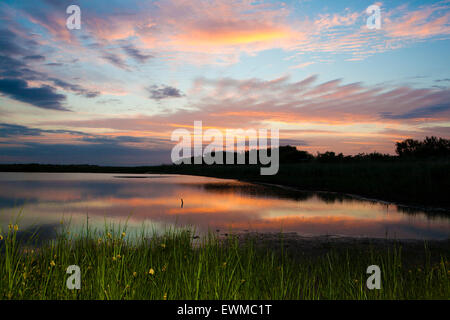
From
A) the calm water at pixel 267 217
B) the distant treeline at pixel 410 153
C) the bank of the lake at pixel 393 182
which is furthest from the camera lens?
the distant treeline at pixel 410 153

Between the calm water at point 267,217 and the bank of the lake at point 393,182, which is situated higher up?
the bank of the lake at point 393,182

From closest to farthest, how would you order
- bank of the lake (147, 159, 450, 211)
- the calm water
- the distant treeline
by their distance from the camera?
1. the calm water
2. bank of the lake (147, 159, 450, 211)
3. the distant treeline

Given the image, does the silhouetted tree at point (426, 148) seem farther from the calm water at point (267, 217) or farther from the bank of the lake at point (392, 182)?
the calm water at point (267, 217)

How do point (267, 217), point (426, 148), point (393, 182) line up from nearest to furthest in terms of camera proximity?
1. point (267, 217)
2. point (393, 182)
3. point (426, 148)

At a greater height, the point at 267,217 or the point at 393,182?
the point at 393,182

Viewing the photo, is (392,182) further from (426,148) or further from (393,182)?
(426,148)

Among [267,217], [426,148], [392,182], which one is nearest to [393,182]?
[392,182]

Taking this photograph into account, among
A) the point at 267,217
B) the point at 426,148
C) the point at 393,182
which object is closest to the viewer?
the point at 267,217

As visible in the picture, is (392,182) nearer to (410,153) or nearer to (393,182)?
(393,182)

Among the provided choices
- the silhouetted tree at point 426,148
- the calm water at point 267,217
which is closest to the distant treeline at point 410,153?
the silhouetted tree at point 426,148

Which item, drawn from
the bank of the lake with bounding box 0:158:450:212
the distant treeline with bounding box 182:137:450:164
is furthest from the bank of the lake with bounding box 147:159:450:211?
the distant treeline with bounding box 182:137:450:164

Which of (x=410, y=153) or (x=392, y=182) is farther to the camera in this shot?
(x=410, y=153)

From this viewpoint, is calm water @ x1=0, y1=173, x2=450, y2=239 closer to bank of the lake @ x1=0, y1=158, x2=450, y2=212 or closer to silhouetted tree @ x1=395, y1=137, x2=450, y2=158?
bank of the lake @ x1=0, y1=158, x2=450, y2=212

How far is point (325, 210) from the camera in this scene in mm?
19016
